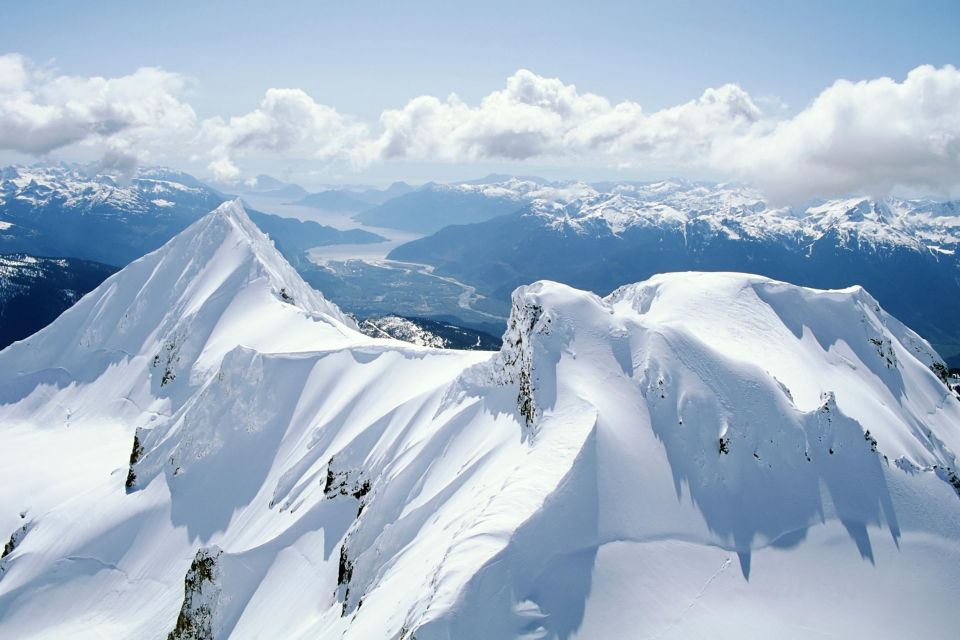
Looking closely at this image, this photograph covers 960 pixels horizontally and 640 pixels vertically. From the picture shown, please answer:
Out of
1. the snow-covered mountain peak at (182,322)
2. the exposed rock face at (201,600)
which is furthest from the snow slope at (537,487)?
the snow-covered mountain peak at (182,322)

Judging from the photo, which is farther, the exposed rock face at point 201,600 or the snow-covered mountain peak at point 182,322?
the snow-covered mountain peak at point 182,322

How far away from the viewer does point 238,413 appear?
89438 millimetres

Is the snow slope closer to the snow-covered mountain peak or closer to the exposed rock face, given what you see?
the exposed rock face

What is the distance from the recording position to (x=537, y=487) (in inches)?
1668

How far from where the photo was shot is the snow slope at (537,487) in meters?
38.8

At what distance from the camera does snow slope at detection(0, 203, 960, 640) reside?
127 ft

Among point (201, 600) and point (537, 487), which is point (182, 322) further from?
point (537, 487)

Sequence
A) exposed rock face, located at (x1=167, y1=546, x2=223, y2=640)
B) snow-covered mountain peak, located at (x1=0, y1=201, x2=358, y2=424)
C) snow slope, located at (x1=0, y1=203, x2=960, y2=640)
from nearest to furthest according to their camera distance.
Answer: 1. snow slope, located at (x1=0, y1=203, x2=960, y2=640)
2. exposed rock face, located at (x1=167, y1=546, x2=223, y2=640)
3. snow-covered mountain peak, located at (x1=0, y1=201, x2=358, y2=424)

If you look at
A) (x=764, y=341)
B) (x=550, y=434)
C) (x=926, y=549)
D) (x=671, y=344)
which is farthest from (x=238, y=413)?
(x=926, y=549)

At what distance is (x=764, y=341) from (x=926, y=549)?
31.6 m

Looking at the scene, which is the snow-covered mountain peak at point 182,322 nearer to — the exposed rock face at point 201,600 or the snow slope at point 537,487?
the snow slope at point 537,487

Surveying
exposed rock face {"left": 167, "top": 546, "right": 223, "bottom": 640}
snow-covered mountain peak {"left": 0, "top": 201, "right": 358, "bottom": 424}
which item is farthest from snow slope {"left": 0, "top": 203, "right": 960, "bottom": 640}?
snow-covered mountain peak {"left": 0, "top": 201, "right": 358, "bottom": 424}

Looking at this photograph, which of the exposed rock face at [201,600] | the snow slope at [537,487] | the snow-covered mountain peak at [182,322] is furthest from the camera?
the snow-covered mountain peak at [182,322]

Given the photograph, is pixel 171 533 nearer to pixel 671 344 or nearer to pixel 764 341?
pixel 671 344
